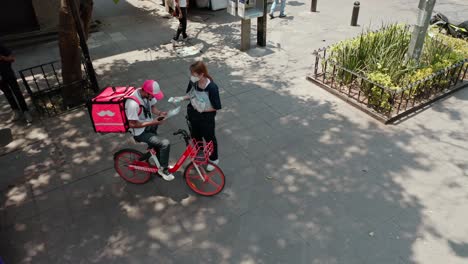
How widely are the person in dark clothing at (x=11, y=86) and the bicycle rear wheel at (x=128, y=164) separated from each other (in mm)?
3010

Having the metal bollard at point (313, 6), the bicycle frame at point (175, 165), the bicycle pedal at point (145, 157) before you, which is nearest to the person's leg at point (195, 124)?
the bicycle frame at point (175, 165)

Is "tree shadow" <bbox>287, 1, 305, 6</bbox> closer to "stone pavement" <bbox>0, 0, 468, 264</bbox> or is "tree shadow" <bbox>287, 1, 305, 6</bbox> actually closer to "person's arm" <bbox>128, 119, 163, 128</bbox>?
"stone pavement" <bbox>0, 0, 468, 264</bbox>

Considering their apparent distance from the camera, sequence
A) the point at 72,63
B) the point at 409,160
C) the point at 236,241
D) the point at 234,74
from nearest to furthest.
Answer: the point at 236,241 < the point at 409,160 < the point at 72,63 < the point at 234,74

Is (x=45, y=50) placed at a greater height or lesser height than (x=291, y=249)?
greater

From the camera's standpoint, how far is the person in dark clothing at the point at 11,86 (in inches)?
253

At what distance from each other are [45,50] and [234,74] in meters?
6.22

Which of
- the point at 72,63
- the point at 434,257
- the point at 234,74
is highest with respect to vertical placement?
the point at 72,63

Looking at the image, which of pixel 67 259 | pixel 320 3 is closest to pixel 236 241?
pixel 67 259

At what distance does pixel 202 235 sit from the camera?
4.59 meters

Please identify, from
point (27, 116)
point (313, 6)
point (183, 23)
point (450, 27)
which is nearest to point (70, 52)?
point (27, 116)

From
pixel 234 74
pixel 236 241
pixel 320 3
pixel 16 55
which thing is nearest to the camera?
pixel 236 241

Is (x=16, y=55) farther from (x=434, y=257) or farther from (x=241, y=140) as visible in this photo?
(x=434, y=257)

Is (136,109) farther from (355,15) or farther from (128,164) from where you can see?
(355,15)

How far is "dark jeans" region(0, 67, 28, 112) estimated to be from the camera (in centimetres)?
661
